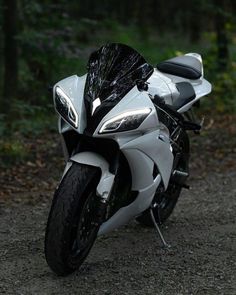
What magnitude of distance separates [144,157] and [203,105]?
685 centimetres

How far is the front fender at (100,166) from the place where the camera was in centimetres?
394

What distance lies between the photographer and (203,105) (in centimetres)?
1081

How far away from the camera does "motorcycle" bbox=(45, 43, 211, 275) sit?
3885mm

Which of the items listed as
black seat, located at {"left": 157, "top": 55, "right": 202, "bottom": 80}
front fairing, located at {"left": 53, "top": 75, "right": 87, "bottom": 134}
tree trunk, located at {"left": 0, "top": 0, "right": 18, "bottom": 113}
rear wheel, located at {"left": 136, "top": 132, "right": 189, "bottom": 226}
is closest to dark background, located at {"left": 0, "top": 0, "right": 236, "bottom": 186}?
tree trunk, located at {"left": 0, "top": 0, "right": 18, "bottom": 113}

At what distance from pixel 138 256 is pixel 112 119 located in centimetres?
113

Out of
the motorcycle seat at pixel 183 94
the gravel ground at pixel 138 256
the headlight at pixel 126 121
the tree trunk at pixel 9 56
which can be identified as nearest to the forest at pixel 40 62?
the tree trunk at pixel 9 56

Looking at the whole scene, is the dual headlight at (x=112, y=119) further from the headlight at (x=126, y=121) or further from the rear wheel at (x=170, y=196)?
the rear wheel at (x=170, y=196)

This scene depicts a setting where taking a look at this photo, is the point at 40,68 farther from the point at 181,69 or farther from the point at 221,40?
the point at 181,69

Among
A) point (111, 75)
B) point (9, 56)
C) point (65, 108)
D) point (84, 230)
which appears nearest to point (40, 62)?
point (9, 56)

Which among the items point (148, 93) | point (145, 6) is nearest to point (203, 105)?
point (148, 93)

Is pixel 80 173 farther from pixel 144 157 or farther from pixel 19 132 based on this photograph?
pixel 19 132

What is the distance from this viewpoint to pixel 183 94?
4953 millimetres

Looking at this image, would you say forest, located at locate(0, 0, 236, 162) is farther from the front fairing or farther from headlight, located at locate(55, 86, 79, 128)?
headlight, located at locate(55, 86, 79, 128)

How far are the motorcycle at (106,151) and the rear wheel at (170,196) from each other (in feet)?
1.01
